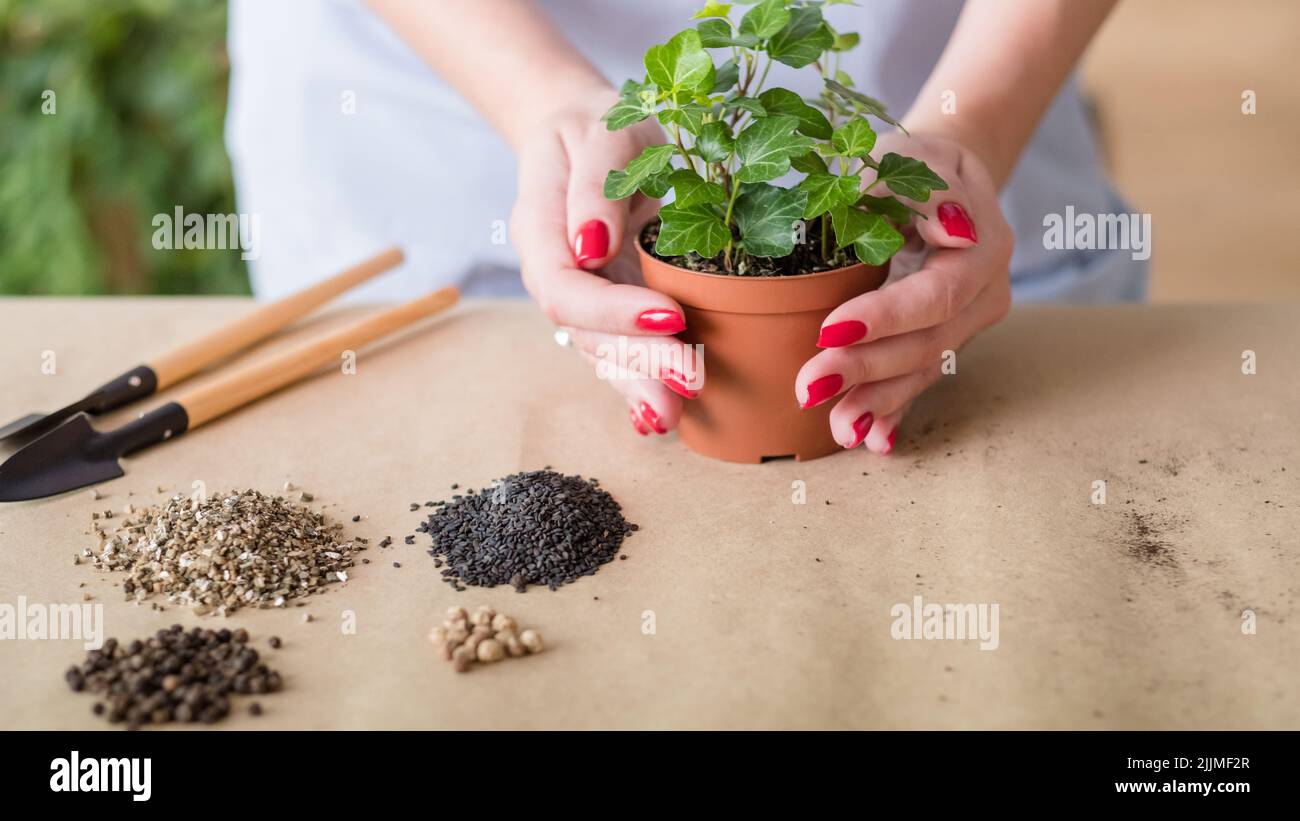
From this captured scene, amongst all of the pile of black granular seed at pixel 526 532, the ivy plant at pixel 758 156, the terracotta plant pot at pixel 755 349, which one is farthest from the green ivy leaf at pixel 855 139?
the pile of black granular seed at pixel 526 532

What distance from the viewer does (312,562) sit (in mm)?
958

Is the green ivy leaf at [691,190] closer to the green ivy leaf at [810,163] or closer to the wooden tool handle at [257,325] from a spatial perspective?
the green ivy leaf at [810,163]

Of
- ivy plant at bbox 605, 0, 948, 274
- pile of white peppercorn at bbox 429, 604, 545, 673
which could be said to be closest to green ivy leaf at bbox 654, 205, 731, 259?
ivy plant at bbox 605, 0, 948, 274

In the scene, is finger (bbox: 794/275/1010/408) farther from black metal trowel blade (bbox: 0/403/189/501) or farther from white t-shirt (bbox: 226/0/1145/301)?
black metal trowel blade (bbox: 0/403/189/501)

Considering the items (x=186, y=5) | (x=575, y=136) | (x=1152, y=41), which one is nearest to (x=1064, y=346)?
(x=575, y=136)

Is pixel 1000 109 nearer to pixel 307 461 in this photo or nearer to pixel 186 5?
pixel 307 461

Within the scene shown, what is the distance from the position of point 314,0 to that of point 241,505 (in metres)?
0.85

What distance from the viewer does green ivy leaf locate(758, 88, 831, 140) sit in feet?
3.17

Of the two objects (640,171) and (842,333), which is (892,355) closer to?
(842,333)

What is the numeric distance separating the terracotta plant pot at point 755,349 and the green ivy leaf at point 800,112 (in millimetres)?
118

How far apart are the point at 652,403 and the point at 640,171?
0.22m

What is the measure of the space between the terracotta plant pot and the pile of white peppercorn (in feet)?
1.02

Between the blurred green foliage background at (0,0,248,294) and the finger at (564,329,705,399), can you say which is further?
the blurred green foliage background at (0,0,248,294)

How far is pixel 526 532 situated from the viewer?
982 millimetres
